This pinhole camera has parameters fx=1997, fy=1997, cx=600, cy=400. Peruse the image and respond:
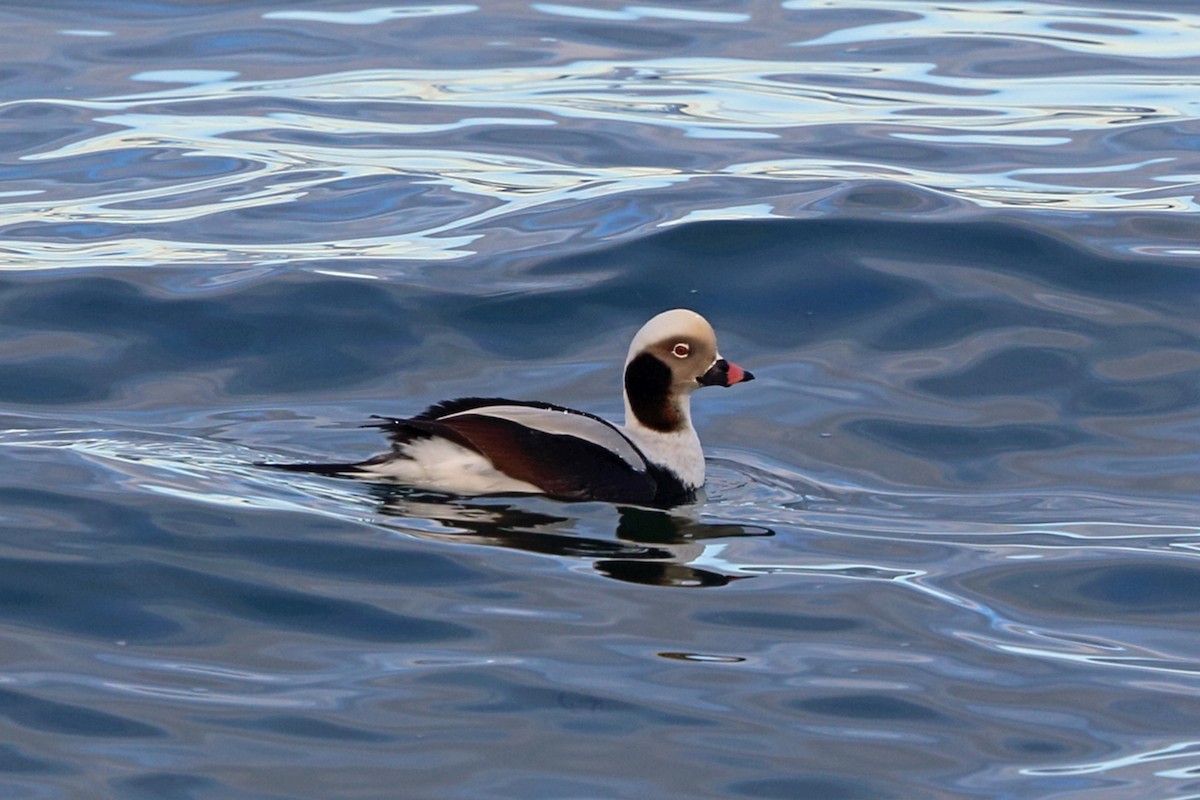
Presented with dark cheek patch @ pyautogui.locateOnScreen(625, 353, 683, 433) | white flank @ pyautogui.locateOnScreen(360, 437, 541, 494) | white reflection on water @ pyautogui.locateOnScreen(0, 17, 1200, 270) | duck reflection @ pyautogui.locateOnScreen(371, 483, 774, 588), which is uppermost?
white reflection on water @ pyautogui.locateOnScreen(0, 17, 1200, 270)

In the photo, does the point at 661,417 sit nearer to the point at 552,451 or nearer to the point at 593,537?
the point at 552,451

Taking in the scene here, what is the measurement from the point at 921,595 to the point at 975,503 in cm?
163

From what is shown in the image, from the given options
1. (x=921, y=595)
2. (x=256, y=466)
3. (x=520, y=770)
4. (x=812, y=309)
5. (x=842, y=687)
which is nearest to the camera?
(x=520, y=770)

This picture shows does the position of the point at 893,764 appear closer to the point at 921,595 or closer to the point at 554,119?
the point at 921,595

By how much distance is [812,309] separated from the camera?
11.5m

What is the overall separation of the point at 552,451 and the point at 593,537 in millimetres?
511

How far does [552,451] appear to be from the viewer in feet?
26.5

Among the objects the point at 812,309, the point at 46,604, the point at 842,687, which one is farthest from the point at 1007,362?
the point at 46,604

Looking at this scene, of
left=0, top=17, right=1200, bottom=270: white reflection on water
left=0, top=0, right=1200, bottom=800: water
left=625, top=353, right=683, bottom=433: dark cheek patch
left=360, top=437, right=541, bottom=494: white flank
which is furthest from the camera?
left=0, top=17, right=1200, bottom=270: white reflection on water

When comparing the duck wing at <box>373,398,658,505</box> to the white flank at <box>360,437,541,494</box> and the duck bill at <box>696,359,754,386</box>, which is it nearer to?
the white flank at <box>360,437,541,494</box>

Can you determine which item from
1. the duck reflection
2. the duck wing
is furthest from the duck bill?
the duck reflection

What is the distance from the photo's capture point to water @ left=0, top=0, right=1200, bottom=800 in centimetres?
587

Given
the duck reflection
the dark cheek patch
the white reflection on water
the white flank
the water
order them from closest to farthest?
the water → the duck reflection → the white flank → the dark cheek patch → the white reflection on water

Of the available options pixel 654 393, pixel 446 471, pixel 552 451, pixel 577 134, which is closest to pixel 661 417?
pixel 654 393
